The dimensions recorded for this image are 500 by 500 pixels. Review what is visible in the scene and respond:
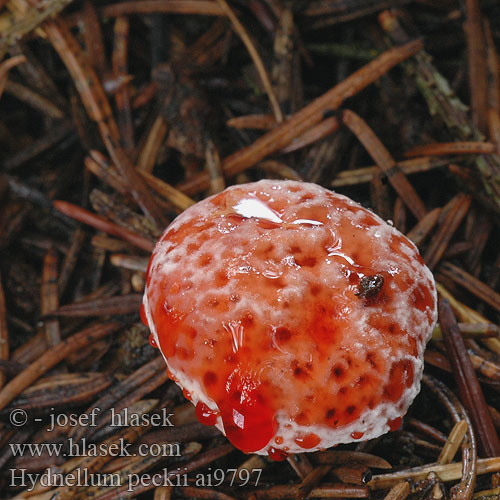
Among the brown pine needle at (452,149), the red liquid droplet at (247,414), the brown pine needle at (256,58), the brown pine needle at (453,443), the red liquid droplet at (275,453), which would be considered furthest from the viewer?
the brown pine needle at (256,58)

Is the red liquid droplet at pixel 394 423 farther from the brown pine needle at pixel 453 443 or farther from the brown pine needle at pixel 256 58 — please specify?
the brown pine needle at pixel 256 58

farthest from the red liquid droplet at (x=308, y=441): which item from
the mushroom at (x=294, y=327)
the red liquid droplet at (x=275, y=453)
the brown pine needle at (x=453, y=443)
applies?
the brown pine needle at (x=453, y=443)

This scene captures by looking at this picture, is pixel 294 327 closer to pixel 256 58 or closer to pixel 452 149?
pixel 452 149

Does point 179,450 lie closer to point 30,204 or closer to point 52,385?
point 52,385

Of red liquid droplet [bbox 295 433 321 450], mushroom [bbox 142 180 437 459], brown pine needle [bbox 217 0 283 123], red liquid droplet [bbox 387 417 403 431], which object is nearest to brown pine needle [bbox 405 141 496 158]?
brown pine needle [bbox 217 0 283 123]

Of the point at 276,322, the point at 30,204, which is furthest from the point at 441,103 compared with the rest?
the point at 30,204

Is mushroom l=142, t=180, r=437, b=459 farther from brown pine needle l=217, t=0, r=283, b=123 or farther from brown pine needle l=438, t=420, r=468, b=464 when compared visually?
brown pine needle l=217, t=0, r=283, b=123

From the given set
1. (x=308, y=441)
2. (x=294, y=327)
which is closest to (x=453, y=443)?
(x=308, y=441)
